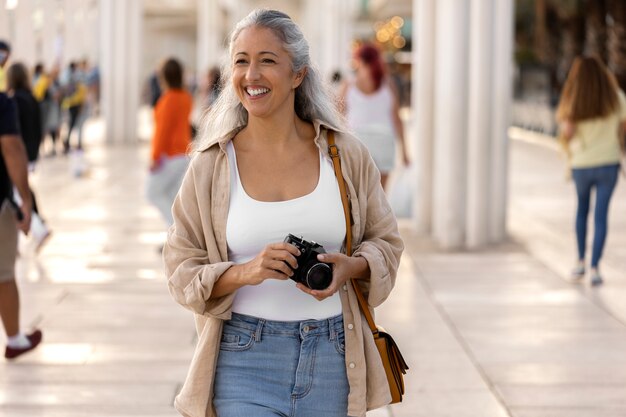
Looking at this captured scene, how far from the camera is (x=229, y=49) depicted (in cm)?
359

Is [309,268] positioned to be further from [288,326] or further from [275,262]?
[288,326]

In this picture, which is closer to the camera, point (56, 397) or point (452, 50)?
point (56, 397)

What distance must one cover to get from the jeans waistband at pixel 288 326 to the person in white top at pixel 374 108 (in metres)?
7.83

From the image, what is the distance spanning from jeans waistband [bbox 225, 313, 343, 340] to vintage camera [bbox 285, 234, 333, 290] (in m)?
0.25

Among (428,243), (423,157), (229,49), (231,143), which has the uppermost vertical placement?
(229,49)

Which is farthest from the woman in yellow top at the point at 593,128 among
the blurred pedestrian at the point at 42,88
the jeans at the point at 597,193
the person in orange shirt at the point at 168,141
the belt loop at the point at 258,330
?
the blurred pedestrian at the point at 42,88

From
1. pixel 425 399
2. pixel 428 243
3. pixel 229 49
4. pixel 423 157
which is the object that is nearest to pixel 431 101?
pixel 423 157

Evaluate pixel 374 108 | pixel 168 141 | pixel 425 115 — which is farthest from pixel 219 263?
pixel 425 115

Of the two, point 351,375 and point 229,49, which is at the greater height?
point 229,49

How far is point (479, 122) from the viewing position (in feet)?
38.6

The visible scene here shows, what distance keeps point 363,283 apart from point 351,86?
8330mm

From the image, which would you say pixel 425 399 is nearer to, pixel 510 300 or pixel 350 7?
pixel 510 300

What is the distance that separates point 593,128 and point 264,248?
6.61 m

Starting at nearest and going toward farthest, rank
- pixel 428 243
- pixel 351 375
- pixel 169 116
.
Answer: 1. pixel 351 375
2. pixel 169 116
3. pixel 428 243
